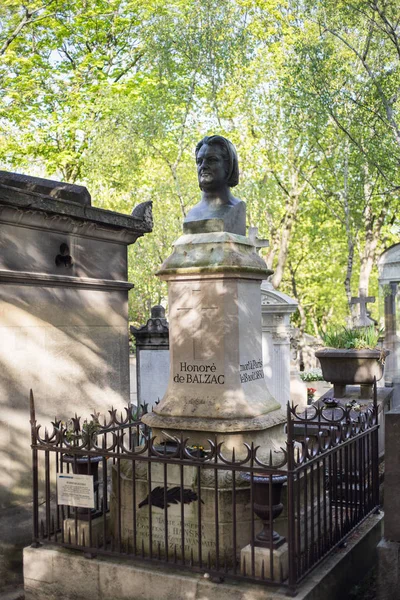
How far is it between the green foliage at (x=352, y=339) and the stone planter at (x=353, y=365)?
0.66 feet

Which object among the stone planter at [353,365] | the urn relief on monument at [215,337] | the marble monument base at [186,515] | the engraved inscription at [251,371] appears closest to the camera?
the marble monument base at [186,515]

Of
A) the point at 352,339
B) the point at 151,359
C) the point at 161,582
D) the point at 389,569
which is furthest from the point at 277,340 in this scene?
the point at 161,582

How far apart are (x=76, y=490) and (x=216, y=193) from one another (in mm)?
3175

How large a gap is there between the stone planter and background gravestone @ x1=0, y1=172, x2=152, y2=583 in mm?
3531

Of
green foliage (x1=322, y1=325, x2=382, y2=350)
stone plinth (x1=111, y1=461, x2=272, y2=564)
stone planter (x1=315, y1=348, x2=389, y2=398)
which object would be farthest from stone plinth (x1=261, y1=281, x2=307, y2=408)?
stone plinth (x1=111, y1=461, x2=272, y2=564)

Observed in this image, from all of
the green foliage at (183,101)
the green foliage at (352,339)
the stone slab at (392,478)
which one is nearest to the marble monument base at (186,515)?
the stone slab at (392,478)

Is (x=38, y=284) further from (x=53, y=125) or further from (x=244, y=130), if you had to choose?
(x=244, y=130)

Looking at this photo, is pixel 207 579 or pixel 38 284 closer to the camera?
pixel 207 579

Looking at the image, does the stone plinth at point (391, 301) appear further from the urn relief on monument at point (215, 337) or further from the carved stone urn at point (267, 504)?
the carved stone urn at point (267, 504)

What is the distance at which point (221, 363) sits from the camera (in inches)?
239

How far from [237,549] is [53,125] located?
66.6 ft

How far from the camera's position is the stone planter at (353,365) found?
10000mm

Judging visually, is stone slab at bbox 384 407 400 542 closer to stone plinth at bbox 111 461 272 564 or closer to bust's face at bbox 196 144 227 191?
stone plinth at bbox 111 461 272 564

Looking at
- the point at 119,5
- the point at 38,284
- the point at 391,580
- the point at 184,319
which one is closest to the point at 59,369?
the point at 38,284
